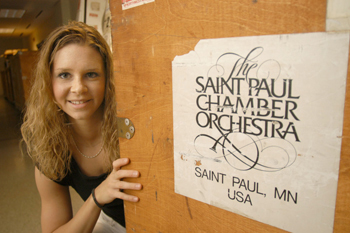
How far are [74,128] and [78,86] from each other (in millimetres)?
322

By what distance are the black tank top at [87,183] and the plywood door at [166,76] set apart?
37 cm

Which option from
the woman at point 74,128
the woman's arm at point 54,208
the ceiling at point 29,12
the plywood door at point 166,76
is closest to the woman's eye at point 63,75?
the woman at point 74,128

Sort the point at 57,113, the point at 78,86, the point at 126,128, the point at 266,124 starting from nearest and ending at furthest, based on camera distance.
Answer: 1. the point at 266,124
2. the point at 126,128
3. the point at 78,86
4. the point at 57,113

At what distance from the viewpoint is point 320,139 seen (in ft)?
1.44

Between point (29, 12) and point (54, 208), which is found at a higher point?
point (29, 12)

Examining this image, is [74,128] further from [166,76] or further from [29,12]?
[29,12]

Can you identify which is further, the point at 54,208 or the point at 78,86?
the point at 54,208

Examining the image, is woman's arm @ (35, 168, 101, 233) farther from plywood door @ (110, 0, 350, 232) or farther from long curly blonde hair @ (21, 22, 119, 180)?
plywood door @ (110, 0, 350, 232)

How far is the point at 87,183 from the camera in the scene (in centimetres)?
114

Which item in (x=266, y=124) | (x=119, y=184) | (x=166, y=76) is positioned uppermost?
(x=166, y=76)

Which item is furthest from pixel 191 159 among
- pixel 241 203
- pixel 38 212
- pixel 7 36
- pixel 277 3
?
pixel 7 36

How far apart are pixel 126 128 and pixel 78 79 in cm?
36

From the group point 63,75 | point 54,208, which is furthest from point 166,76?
point 54,208

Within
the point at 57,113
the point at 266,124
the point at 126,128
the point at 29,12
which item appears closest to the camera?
the point at 266,124
